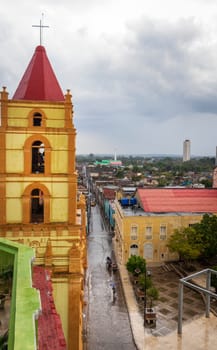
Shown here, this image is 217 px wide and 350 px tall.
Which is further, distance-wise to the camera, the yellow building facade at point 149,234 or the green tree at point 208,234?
the yellow building facade at point 149,234

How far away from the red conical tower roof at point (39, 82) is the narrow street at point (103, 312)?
16204 mm

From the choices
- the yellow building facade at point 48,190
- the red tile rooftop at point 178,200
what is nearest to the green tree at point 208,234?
the red tile rooftop at point 178,200

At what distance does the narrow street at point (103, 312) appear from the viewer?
2255cm

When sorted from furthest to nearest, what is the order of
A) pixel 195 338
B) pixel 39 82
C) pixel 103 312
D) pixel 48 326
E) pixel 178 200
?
pixel 178 200, pixel 103 312, pixel 39 82, pixel 195 338, pixel 48 326

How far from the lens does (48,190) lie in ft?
57.9

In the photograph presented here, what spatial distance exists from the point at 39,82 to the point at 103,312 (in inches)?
748

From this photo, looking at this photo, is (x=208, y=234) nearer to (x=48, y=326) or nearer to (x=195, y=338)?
(x=195, y=338)

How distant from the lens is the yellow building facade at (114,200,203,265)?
37.9 meters

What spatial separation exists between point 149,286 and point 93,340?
316 inches

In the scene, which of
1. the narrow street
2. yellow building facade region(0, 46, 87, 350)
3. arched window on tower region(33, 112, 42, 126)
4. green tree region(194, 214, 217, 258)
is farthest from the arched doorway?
arched window on tower region(33, 112, 42, 126)

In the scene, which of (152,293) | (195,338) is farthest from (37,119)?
(152,293)

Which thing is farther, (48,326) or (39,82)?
(39,82)

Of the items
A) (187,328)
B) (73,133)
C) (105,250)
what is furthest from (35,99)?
(105,250)

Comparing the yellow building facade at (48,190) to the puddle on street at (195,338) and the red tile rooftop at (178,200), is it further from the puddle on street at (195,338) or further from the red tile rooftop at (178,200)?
the red tile rooftop at (178,200)
